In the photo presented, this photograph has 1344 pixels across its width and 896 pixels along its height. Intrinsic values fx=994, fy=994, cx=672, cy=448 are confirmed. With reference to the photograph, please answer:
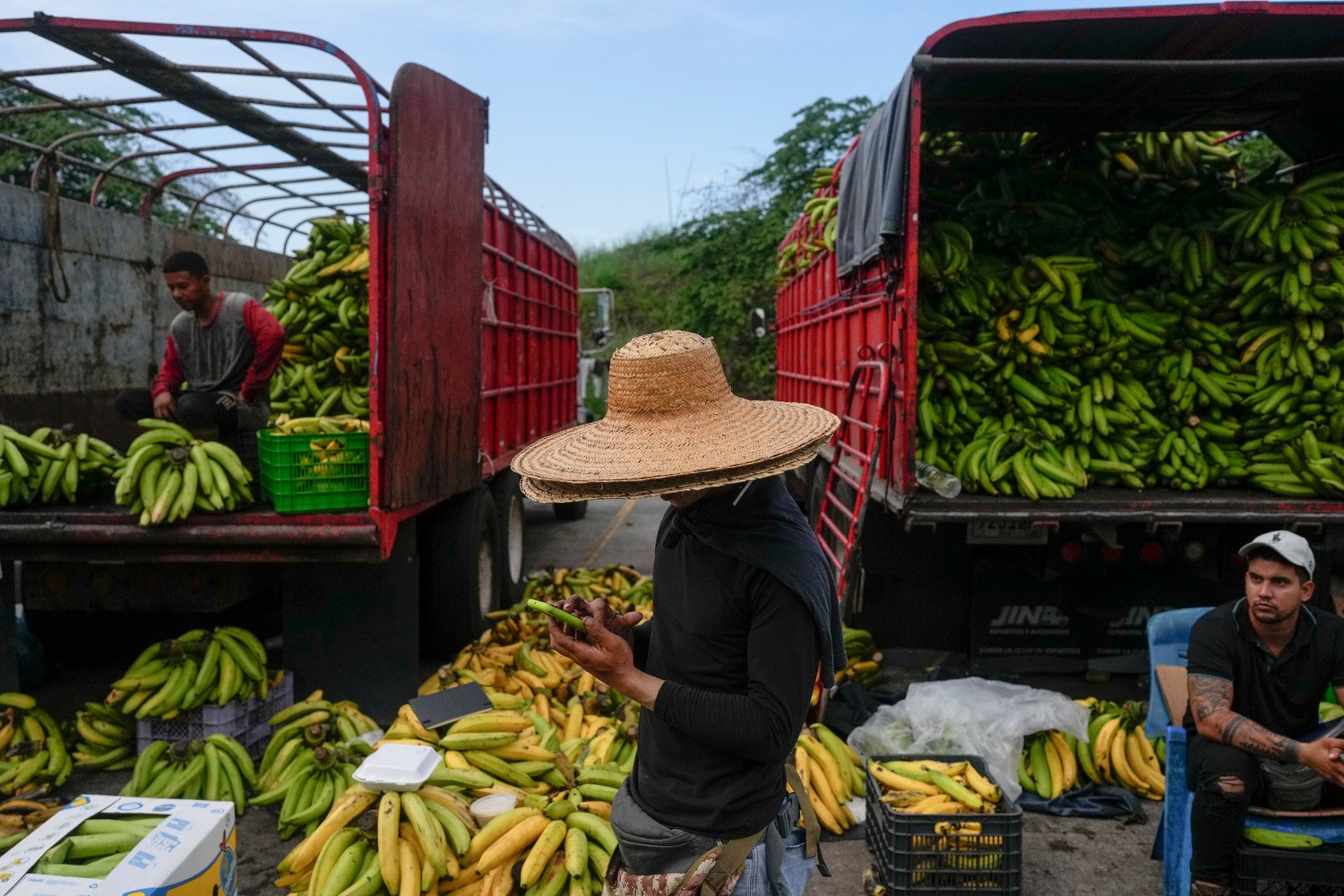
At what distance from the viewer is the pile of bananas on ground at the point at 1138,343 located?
5.35m

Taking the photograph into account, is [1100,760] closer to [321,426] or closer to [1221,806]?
[1221,806]

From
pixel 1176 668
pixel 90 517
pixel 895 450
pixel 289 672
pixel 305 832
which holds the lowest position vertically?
pixel 305 832

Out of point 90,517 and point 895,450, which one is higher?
point 895,450

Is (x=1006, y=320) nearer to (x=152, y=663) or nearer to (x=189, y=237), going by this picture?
(x=152, y=663)

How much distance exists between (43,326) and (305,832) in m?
4.17

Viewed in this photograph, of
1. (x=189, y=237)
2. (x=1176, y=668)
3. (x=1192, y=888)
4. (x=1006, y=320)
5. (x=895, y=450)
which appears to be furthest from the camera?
(x=189, y=237)

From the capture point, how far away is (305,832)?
4.28m

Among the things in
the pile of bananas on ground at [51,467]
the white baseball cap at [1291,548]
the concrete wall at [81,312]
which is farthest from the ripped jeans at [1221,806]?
the concrete wall at [81,312]

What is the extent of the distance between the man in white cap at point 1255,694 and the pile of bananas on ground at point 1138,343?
1.64 m

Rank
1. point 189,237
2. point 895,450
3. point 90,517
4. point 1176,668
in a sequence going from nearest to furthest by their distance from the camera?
point 1176,668, point 90,517, point 895,450, point 189,237

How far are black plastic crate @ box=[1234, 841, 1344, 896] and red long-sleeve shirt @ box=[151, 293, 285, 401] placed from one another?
5.15 meters

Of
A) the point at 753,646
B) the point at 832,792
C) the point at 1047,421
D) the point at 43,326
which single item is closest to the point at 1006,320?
the point at 1047,421

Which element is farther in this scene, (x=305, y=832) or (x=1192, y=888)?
(x=305, y=832)

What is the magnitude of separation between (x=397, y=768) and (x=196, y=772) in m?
1.57
